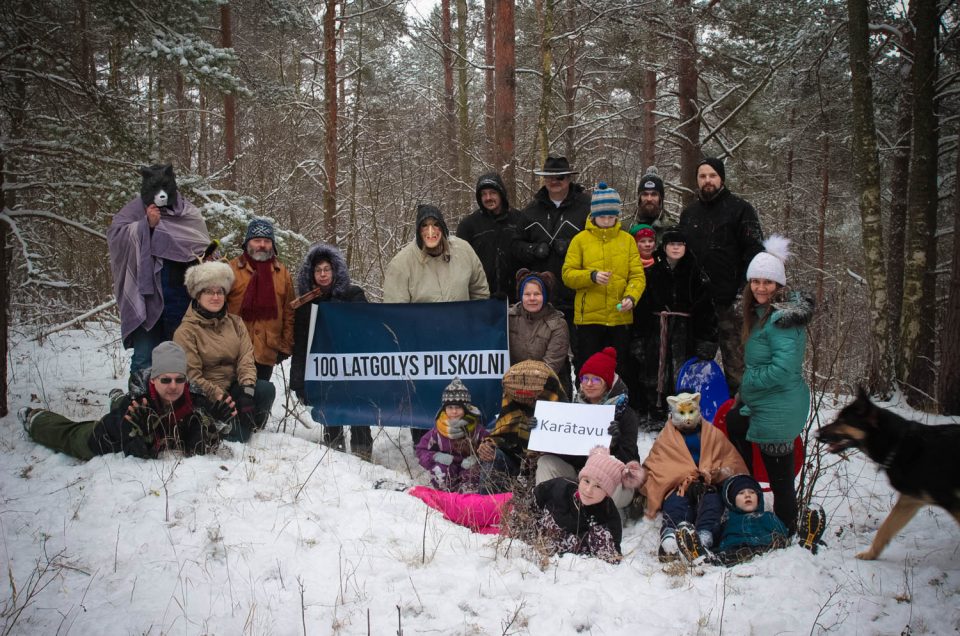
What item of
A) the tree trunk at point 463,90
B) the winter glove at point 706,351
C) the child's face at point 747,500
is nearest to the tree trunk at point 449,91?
the tree trunk at point 463,90

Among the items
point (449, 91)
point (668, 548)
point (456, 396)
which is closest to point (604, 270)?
point (456, 396)

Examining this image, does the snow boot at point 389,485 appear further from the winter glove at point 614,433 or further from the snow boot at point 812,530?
the snow boot at point 812,530

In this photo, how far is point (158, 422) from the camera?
Answer: 14.9 feet

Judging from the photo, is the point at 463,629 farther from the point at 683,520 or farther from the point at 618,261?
the point at 618,261

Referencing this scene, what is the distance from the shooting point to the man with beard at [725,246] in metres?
5.77

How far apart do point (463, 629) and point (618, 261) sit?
Answer: 148 inches

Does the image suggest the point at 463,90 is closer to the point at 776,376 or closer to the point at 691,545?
the point at 776,376

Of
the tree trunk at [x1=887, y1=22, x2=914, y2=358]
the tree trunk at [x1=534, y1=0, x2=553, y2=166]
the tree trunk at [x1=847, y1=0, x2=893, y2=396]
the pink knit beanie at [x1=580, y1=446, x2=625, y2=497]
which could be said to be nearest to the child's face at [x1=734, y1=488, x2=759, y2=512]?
the pink knit beanie at [x1=580, y1=446, x2=625, y2=497]

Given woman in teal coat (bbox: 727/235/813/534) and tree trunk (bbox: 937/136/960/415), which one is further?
tree trunk (bbox: 937/136/960/415)

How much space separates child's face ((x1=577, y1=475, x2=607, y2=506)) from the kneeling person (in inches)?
119

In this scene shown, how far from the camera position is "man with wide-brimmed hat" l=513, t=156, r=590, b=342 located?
253 inches

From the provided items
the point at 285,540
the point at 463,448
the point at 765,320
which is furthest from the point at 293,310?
the point at 765,320

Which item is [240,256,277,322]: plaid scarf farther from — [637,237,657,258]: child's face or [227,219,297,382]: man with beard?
[637,237,657,258]: child's face

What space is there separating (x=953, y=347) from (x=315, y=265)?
23.2 ft
